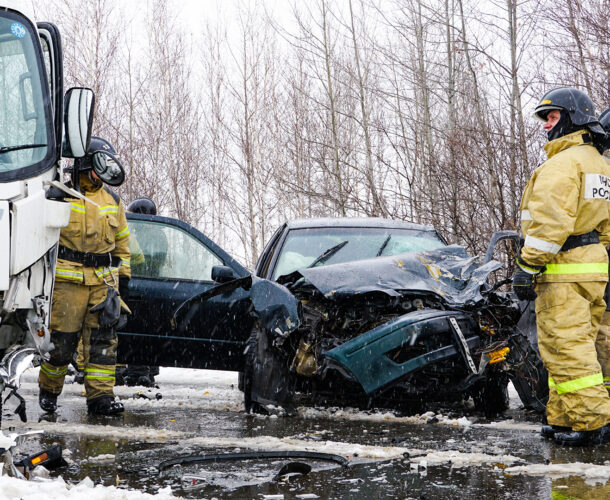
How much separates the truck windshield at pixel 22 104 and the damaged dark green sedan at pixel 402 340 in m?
2.11

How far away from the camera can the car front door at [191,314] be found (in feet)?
19.7

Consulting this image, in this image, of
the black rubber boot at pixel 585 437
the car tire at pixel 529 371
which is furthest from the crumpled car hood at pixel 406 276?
the black rubber boot at pixel 585 437

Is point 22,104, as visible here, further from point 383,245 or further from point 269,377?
point 383,245

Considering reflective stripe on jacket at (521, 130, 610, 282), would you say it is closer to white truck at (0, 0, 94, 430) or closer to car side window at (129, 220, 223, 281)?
white truck at (0, 0, 94, 430)

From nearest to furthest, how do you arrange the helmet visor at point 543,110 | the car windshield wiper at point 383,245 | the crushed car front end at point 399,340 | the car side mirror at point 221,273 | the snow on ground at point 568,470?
the snow on ground at point 568,470 < the helmet visor at point 543,110 < the crushed car front end at point 399,340 < the car side mirror at point 221,273 < the car windshield wiper at point 383,245

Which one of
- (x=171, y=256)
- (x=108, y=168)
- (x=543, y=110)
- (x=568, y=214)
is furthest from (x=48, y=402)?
(x=543, y=110)

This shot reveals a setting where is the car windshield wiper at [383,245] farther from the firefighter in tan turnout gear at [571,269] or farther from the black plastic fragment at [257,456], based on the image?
the black plastic fragment at [257,456]

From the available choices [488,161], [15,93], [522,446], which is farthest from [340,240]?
[488,161]

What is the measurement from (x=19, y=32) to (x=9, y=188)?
90 cm

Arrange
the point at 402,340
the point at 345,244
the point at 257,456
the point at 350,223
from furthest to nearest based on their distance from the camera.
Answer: the point at 350,223 → the point at 345,244 → the point at 402,340 → the point at 257,456

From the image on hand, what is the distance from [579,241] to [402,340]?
1242 millimetres

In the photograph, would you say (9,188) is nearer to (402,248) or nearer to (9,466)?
(9,466)

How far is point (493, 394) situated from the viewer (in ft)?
17.8

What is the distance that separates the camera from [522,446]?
165 inches
